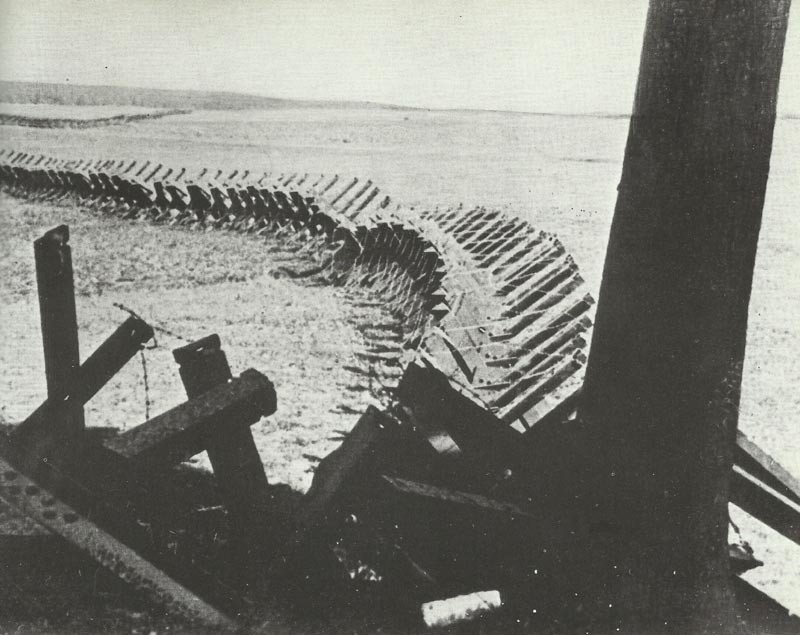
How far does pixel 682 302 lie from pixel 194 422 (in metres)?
1.64

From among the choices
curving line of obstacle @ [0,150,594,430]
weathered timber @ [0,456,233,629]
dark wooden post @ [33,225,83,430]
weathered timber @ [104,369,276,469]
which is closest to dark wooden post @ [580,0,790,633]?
curving line of obstacle @ [0,150,594,430]

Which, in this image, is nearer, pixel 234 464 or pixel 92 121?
pixel 234 464

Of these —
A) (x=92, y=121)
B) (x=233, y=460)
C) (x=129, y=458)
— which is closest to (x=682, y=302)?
(x=233, y=460)

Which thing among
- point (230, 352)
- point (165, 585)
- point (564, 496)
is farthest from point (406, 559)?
point (230, 352)

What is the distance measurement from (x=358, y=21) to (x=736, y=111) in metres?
2.68

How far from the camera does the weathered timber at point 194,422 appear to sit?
2.59 meters

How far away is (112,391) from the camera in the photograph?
17.0 ft

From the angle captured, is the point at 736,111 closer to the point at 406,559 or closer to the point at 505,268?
the point at 406,559

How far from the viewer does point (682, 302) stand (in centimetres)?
224

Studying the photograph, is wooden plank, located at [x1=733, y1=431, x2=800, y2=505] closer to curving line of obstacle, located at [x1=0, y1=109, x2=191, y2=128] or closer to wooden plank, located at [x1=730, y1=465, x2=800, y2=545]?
wooden plank, located at [x1=730, y1=465, x2=800, y2=545]

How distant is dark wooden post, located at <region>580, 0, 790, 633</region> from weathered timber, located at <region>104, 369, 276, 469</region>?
3.76 feet

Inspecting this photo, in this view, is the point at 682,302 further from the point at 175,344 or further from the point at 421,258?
the point at 421,258

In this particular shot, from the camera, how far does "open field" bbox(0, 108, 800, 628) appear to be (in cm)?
484

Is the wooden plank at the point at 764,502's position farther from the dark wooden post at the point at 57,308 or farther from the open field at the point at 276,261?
the dark wooden post at the point at 57,308
